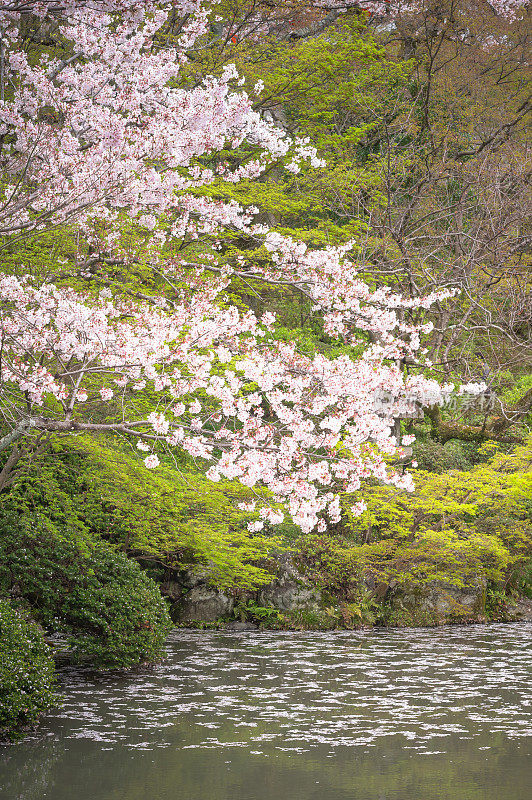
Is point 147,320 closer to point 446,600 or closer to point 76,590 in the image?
point 76,590

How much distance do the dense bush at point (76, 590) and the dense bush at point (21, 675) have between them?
1.87 metres

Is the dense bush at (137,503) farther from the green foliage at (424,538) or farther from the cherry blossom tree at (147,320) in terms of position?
the green foliage at (424,538)

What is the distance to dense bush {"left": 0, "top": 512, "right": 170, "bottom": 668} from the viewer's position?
37.5ft

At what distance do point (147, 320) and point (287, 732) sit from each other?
15.9 feet

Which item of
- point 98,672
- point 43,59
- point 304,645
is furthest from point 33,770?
point 43,59

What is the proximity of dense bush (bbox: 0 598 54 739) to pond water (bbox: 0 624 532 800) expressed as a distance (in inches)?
10.5

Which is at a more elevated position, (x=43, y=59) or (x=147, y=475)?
(x=43, y=59)

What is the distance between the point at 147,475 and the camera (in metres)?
13.1

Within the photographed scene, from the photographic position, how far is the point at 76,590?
1159cm

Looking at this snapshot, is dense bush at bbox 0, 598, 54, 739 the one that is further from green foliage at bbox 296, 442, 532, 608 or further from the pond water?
green foliage at bbox 296, 442, 532, 608

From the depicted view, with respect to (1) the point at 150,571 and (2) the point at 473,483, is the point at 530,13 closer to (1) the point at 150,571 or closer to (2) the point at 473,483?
(2) the point at 473,483

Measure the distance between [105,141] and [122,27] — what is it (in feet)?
6.31

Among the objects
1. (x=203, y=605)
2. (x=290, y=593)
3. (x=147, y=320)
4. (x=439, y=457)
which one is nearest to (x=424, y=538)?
(x=290, y=593)

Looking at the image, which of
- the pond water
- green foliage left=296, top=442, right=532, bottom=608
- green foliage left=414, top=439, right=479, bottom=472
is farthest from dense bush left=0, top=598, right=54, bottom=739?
green foliage left=414, top=439, right=479, bottom=472
